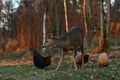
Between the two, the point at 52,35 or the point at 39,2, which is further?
the point at 39,2

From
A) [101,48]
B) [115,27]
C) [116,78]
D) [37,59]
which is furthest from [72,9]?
[116,78]

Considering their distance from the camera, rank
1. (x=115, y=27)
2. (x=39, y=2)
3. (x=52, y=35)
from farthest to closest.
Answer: (x=115, y=27)
(x=39, y=2)
(x=52, y=35)

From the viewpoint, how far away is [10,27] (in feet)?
148

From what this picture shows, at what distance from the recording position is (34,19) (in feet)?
102

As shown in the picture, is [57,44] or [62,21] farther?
[62,21]

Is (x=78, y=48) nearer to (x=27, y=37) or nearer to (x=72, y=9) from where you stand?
(x=27, y=37)

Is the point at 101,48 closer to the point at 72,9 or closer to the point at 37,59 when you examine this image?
the point at 37,59

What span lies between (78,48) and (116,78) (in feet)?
12.5

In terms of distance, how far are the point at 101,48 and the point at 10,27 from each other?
22990 millimetres

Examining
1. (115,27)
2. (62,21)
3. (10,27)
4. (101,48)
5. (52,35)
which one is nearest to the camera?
(52,35)

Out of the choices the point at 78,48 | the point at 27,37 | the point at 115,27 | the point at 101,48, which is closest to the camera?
the point at 78,48

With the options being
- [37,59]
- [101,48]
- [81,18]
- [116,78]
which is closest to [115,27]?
[81,18]

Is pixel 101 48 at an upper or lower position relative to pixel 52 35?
lower

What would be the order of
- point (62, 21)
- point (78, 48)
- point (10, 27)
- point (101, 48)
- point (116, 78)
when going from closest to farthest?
point (116, 78) < point (78, 48) < point (101, 48) < point (62, 21) < point (10, 27)
